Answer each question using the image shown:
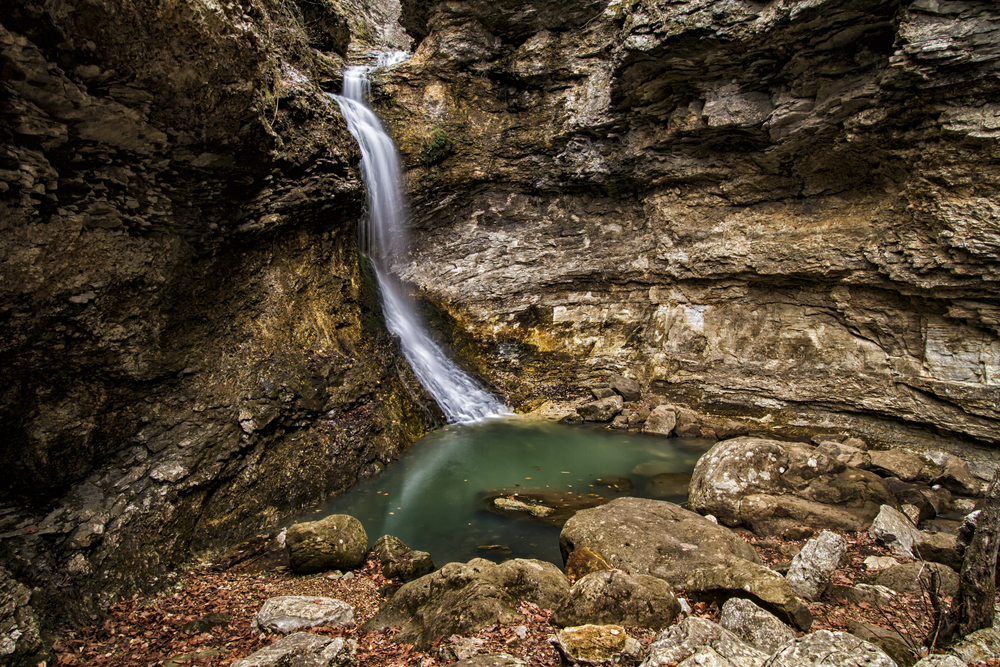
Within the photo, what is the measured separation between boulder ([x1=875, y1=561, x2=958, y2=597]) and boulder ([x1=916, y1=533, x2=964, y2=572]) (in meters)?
0.38

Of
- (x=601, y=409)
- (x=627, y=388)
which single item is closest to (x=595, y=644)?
(x=601, y=409)

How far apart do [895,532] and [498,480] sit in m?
5.52

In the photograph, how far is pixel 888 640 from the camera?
3.74m

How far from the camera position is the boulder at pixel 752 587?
13.3ft

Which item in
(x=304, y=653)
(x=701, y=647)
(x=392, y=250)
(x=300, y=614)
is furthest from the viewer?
(x=392, y=250)

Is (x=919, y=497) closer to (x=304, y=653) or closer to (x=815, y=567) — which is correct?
(x=815, y=567)

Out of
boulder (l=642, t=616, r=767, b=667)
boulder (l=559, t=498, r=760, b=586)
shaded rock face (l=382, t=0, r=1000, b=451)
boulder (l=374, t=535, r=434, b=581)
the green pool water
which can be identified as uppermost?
shaded rock face (l=382, t=0, r=1000, b=451)

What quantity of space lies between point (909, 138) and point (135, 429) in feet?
42.0

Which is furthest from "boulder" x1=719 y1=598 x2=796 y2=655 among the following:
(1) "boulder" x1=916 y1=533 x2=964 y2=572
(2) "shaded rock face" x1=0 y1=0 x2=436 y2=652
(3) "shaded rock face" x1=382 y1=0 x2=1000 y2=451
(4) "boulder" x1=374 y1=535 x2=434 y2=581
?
(3) "shaded rock face" x1=382 y1=0 x2=1000 y2=451

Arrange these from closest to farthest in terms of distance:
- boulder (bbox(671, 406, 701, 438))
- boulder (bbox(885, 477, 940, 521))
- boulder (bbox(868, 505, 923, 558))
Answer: boulder (bbox(868, 505, 923, 558)), boulder (bbox(885, 477, 940, 521)), boulder (bbox(671, 406, 701, 438))

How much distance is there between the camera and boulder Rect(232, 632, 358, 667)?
11.6 ft

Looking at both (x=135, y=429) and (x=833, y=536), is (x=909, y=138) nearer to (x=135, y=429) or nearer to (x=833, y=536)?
(x=833, y=536)

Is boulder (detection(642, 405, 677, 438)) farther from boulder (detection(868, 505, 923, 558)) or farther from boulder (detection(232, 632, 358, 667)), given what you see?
boulder (detection(232, 632, 358, 667))

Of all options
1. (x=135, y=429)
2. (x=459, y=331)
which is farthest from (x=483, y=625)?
(x=459, y=331)
